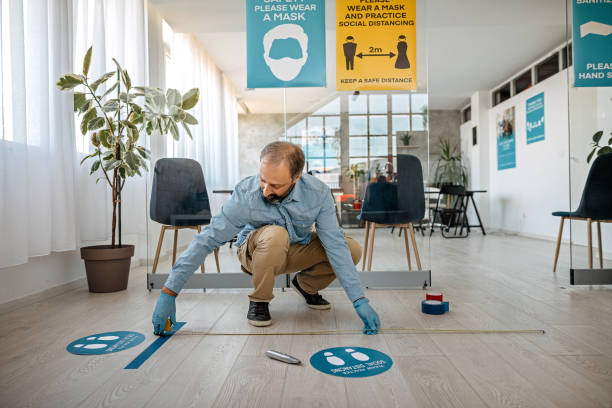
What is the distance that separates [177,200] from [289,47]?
1.12m

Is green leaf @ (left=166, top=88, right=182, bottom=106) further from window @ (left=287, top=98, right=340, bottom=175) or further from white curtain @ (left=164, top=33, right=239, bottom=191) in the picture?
window @ (left=287, top=98, right=340, bottom=175)

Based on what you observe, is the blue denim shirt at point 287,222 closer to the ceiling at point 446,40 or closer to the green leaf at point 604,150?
the ceiling at point 446,40

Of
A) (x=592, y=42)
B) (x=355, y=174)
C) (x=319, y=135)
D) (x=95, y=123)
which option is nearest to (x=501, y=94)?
(x=592, y=42)

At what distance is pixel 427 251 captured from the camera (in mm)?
2691

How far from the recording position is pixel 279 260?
1856 millimetres

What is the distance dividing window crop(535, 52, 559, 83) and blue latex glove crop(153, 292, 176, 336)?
604 centimetres

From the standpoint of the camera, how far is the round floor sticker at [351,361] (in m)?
1.35

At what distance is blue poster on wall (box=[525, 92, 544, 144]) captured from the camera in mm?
5969

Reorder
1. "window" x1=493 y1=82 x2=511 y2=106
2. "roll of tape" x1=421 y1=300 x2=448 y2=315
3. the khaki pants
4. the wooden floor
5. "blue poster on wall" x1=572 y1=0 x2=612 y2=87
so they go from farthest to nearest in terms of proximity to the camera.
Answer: "window" x1=493 y1=82 x2=511 y2=106, "blue poster on wall" x1=572 y1=0 x2=612 y2=87, "roll of tape" x1=421 y1=300 x2=448 y2=315, the khaki pants, the wooden floor

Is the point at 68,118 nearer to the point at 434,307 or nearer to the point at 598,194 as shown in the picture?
the point at 434,307

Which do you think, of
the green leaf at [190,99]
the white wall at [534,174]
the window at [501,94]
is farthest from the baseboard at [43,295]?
the window at [501,94]

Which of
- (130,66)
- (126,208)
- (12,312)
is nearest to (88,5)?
(130,66)

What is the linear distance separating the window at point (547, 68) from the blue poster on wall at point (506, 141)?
784 millimetres

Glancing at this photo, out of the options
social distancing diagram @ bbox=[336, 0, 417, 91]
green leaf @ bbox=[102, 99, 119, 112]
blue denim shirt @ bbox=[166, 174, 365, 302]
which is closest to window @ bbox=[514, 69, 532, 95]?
social distancing diagram @ bbox=[336, 0, 417, 91]
